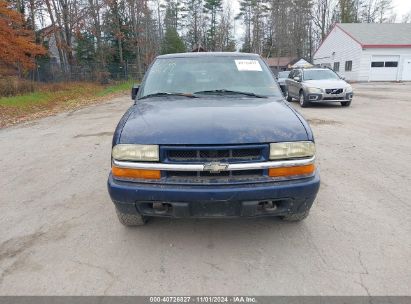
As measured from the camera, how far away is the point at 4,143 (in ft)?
26.1

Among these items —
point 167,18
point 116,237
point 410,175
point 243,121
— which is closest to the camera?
point 243,121

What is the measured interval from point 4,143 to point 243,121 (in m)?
7.18

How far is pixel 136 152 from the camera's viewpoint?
2.79m

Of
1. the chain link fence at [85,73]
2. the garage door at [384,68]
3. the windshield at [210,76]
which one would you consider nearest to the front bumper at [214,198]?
the windshield at [210,76]

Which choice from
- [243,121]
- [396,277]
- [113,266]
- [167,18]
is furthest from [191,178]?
[167,18]

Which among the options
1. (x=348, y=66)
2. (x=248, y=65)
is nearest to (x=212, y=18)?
(x=348, y=66)

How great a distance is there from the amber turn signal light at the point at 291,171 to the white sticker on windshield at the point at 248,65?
183cm

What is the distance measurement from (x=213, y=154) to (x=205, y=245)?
0.95 meters

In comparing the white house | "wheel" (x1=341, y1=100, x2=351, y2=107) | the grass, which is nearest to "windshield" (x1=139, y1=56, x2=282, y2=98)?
the grass

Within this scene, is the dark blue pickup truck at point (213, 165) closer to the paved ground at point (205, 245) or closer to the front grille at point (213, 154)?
the front grille at point (213, 154)

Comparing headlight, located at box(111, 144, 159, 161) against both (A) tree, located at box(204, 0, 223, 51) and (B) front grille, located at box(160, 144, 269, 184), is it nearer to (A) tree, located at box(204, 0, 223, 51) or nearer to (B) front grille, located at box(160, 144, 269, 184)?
(B) front grille, located at box(160, 144, 269, 184)

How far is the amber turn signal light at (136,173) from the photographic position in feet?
9.08

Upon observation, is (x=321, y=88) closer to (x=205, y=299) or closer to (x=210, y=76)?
(x=210, y=76)

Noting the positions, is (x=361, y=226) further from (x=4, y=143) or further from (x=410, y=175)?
(x=4, y=143)
